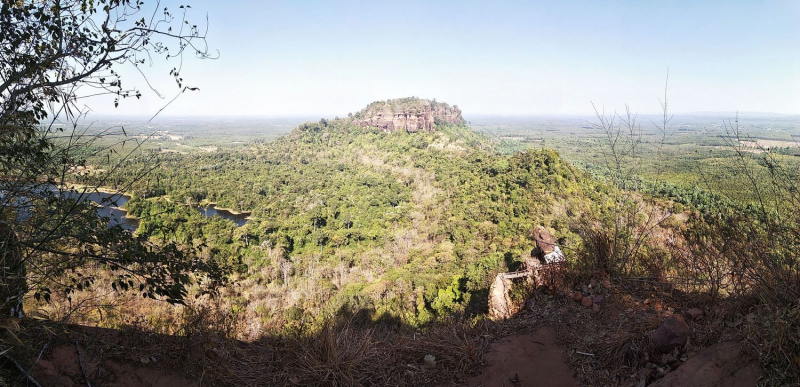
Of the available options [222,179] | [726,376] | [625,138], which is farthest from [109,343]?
[222,179]

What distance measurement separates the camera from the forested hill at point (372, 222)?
1423 cm

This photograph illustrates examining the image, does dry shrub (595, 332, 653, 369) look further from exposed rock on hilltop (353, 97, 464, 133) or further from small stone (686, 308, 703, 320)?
exposed rock on hilltop (353, 97, 464, 133)

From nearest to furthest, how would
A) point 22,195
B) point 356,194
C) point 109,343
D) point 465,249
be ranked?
point 22,195 → point 109,343 → point 465,249 → point 356,194

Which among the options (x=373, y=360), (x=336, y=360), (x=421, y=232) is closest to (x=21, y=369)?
(x=336, y=360)

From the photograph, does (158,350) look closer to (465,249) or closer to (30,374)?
(30,374)

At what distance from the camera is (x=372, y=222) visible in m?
30.8

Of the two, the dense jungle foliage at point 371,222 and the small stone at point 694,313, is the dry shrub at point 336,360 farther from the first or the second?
the small stone at point 694,313

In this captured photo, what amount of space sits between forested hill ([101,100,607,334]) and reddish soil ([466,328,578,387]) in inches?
74.4

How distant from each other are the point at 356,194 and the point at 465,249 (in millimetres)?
21238

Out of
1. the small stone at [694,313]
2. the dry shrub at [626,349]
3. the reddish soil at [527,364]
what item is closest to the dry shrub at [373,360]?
the reddish soil at [527,364]

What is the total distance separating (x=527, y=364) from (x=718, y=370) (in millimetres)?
1136

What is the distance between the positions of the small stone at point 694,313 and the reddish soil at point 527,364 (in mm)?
926

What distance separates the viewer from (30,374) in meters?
1.81

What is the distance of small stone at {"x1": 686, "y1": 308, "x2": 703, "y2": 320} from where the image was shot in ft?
7.95
